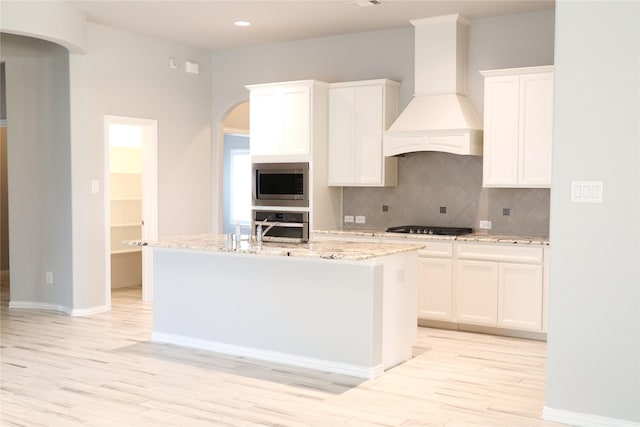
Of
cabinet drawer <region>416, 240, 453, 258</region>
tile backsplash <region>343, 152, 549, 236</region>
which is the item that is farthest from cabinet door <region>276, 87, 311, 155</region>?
cabinet drawer <region>416, 240, 453, 258</region>

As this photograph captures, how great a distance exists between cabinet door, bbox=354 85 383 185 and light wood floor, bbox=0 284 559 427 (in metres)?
1.83

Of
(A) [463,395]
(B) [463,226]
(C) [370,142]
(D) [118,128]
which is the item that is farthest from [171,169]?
(A) [463,395]

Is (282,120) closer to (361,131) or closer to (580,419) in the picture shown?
(361,131)

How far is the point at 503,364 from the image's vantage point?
518 centimetres

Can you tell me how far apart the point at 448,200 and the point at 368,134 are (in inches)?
40.8

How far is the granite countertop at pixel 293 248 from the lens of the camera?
15.1 feet

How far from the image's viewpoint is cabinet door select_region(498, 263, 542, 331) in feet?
19.2

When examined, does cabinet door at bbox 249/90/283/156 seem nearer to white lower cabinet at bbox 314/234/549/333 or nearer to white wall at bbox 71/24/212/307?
white wall at bbox 71/24/212/307

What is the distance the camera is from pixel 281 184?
731 cm

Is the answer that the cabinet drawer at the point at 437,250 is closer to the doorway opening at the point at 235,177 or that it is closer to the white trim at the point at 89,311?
the white trim at the point at 89,311

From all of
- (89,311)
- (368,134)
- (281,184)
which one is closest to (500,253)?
(368,134)

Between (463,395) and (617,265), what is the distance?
134cm

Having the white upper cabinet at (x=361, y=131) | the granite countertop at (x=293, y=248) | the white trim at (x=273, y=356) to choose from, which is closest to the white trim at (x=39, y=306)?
the white trim at (x=273, y=356)

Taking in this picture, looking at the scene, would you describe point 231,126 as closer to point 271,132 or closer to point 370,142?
point 271,132
